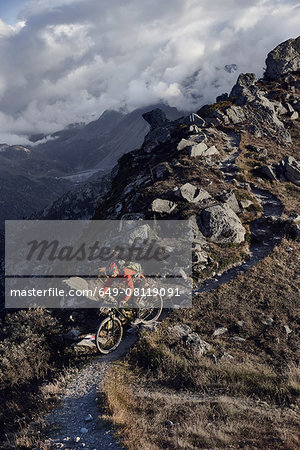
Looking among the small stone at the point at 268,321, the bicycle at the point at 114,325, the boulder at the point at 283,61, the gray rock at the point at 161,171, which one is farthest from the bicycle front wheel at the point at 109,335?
the boulder at the point at 283,61

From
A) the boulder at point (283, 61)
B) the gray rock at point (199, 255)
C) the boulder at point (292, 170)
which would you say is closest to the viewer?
the gray rock at point (199, 255)

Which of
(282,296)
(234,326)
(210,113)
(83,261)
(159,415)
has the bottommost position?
(159,415)

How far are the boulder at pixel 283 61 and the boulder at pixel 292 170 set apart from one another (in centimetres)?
4340

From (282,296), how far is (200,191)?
1140 cm

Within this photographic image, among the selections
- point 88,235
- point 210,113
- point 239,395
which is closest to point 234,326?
point 239,395

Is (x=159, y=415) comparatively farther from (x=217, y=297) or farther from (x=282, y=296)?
(x=282, y=296)

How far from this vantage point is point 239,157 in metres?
35.4

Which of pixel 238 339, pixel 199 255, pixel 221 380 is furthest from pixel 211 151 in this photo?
pixel 221 380

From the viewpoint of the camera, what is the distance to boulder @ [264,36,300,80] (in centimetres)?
6675

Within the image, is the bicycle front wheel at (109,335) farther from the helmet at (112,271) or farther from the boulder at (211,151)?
the boulder at (211,151)

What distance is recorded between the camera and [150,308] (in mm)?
14680

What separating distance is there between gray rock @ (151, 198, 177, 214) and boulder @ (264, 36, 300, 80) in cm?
5897

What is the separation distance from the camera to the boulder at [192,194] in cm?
2463

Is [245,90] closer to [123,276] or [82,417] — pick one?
[123,276]
